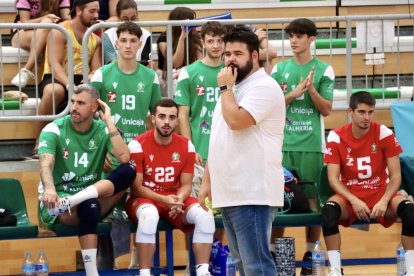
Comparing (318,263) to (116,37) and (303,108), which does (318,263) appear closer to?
(303,108)

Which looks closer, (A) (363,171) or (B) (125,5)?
(A) (363,171)

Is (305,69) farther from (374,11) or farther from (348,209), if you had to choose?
(374,11)

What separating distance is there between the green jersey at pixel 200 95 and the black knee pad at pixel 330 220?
1175mm

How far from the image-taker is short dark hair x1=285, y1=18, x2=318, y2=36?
9250mm

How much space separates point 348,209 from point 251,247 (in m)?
2.69

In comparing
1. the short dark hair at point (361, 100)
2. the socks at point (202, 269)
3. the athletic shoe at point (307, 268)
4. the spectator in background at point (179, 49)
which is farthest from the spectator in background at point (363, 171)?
the spectator in background at point (179, 49)

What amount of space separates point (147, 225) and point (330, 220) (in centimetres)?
146

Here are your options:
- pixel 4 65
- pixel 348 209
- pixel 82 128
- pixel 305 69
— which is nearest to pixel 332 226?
pixel 348 209

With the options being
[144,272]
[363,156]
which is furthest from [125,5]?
[144,272]

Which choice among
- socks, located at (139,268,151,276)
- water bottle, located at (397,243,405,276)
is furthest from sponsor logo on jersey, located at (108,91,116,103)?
water bottle, located at (397,243,405,276)

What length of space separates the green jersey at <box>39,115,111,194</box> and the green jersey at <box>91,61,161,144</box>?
0.38 metres

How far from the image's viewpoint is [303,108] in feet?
30.7

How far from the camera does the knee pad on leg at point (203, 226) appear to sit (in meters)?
8.55

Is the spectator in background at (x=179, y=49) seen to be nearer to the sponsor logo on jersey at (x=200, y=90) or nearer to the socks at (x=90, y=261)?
the sponsor logo on jersey at (x=200, y=90)
